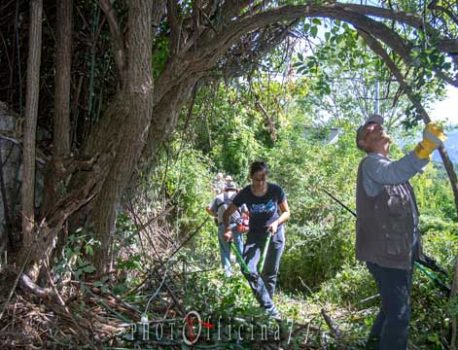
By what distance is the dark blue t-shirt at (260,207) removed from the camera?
5133 millimetres

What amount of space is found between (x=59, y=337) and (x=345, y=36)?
3.24 m

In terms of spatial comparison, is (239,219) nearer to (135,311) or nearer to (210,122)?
(210,122)

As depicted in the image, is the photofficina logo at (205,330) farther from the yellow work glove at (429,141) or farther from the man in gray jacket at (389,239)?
the yellow work glove at (429,141)

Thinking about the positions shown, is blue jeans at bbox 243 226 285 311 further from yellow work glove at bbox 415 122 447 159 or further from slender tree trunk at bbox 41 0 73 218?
yellow work glove at bbox 415 122 447 159

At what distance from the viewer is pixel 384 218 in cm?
316

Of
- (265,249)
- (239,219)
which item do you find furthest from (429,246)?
(239,219)

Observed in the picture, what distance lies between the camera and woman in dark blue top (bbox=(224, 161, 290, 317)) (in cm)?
504

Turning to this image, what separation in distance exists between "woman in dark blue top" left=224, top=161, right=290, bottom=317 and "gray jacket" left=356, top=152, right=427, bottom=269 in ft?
6.02

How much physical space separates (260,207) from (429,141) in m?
2.51

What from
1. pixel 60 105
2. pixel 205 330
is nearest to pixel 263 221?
pixel 205 330

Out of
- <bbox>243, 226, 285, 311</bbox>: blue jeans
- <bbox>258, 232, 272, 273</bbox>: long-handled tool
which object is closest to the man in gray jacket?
<bbox>243, 226, 285, 311</bbox>: blue jeans

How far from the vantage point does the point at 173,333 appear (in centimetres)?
342

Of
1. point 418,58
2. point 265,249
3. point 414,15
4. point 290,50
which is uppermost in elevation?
point 290,50

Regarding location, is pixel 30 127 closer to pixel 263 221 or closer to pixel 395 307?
pixel 263 221
